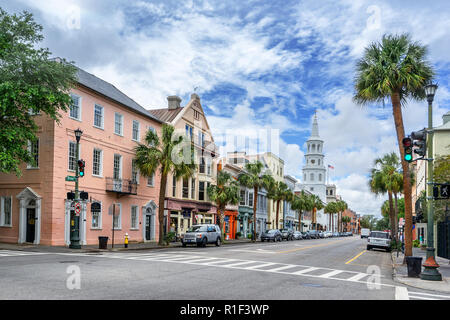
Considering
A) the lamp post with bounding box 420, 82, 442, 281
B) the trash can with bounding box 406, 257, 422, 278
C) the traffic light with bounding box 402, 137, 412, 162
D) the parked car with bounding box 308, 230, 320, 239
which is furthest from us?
the parked car with bounding box 308, 230, 320, 239

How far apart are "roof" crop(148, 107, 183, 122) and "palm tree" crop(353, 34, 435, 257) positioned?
76.9 ft

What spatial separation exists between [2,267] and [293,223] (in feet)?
292

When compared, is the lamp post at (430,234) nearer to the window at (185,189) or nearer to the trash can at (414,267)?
the trash can at (414,267)

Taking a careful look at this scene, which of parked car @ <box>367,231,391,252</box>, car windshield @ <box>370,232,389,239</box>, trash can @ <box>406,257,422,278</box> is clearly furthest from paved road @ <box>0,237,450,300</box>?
car windshield @ <box>370,232,389,239</box>

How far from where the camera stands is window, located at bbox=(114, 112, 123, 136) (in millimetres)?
34750

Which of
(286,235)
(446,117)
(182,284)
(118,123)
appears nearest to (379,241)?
(446,117)

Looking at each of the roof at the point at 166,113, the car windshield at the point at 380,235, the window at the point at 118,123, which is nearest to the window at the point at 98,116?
the window at the point at 118,123

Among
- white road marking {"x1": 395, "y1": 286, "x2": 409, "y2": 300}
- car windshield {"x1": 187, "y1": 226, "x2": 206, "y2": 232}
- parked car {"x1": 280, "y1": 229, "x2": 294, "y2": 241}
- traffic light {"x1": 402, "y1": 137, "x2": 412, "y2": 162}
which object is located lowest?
parked car {"x1": 280, "y1": 229, "x2": 294, "y2": 241}

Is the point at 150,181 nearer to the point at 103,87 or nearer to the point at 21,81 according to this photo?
the point at 103,87

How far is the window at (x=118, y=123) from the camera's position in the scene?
1368 inches

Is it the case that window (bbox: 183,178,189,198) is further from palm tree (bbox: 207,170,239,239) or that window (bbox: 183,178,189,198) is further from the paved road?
the paved road

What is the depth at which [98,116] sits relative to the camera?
1289 inches
